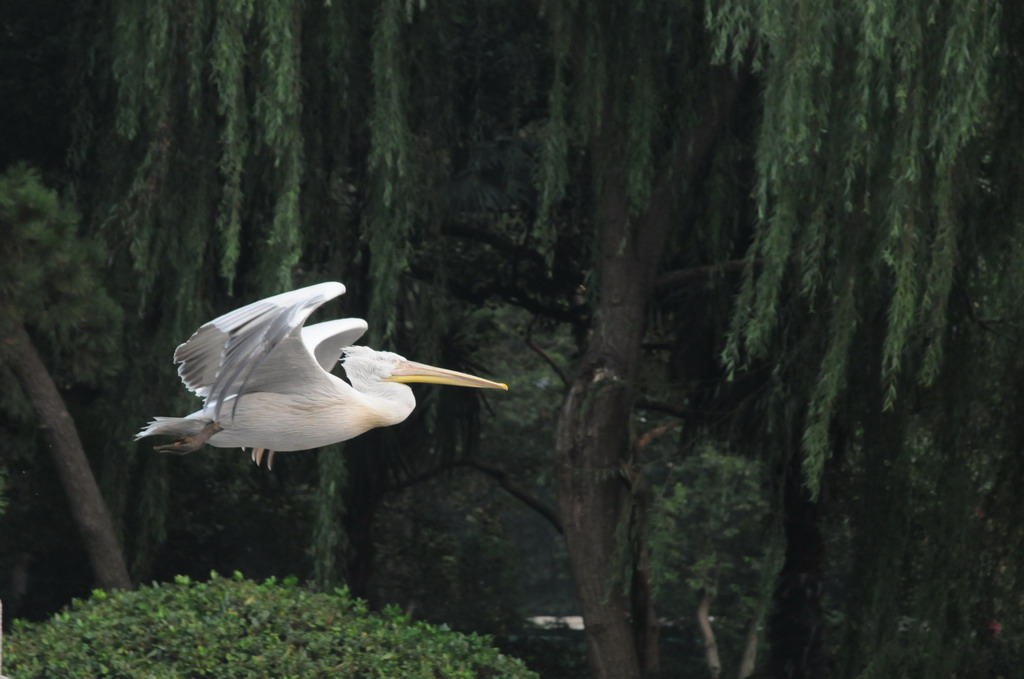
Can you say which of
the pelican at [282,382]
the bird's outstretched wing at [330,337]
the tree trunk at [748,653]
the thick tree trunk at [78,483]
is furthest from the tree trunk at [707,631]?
the pelican at [282,382]

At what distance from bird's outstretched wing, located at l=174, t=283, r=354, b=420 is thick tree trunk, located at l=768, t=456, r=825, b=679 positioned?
513 centimetres

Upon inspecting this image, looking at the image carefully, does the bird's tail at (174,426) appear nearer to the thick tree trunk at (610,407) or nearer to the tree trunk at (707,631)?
the thick tree trunk at (610,407)

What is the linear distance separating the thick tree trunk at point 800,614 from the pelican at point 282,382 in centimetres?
468

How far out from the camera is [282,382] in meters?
5.14

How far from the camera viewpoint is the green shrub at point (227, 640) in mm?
6340

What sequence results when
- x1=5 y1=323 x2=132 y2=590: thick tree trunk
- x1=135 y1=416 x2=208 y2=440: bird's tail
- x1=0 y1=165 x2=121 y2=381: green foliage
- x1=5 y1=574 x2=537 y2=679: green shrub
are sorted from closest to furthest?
1. x1=135 y1=416 x2=208 y2=440: bird's tail
2. x1=5 y1=574 x2=537 y2=679: green shrub
3. x1=0 y1=165 x2=121 y2=381: green foliage
4. x1=5 y1=323 x2=132 y2=590: thick tree trunk

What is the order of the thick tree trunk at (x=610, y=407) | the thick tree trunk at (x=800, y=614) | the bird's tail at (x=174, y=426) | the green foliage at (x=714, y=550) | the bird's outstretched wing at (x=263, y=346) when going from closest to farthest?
1. the bird's outstretched wing at (x=263, y=346)
2. the bird's tail at (x=174, y=426)
3. the thick tree trunk at (x=610, y=407)
4. the thick tree trunk at (x=800, y=614)
5. the green foliage at (x=714, y=550)

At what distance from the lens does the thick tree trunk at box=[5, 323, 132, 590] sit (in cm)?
Answer: 804

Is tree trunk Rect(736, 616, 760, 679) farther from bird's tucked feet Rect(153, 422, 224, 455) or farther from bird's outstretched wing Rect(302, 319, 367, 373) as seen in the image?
bird's tucked feet Rect(153, 422, 224, 455)

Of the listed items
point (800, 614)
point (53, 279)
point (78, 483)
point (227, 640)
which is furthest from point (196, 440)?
point (800, 614)

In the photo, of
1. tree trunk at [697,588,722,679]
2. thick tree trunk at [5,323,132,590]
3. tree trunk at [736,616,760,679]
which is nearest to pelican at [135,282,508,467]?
thick tree trunk at [5,323,132,590]

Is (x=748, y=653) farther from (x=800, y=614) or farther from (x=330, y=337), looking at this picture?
(x=330, y=337)

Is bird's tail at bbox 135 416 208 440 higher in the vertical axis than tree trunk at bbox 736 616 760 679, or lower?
higher

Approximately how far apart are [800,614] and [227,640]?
15.0 ft
